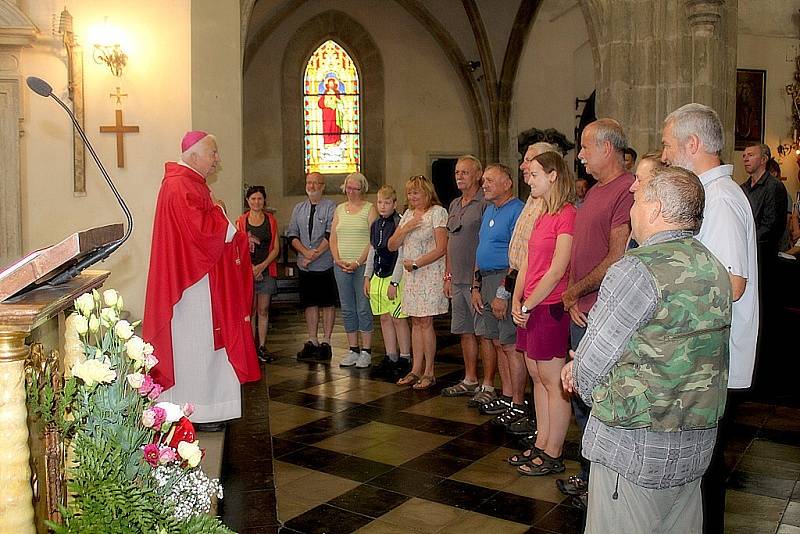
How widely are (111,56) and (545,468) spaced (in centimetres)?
471

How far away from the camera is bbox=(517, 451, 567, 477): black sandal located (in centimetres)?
454

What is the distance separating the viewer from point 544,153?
4.51 meters

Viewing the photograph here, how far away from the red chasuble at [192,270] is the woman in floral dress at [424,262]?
1.64 m

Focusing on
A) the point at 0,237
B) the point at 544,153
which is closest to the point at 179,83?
the point at 0,237

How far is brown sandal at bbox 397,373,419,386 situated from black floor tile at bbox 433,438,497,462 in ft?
4.92

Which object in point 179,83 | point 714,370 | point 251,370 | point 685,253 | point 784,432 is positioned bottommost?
point 784,432

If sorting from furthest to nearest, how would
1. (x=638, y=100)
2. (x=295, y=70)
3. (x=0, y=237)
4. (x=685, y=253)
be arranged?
(x=295, y=70) → (x=638, y=100) → (x=0, y=237) → (x=685, y=253)

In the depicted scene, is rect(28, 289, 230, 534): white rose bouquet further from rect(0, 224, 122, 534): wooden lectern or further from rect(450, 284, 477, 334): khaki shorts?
rect(450, 284, 477, 334): khaki shorts

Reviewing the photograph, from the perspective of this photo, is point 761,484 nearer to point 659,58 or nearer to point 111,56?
point 659,58

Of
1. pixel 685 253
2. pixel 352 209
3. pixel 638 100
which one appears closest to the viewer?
pixel 685 253

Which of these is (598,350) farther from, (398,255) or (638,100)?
(638,100)

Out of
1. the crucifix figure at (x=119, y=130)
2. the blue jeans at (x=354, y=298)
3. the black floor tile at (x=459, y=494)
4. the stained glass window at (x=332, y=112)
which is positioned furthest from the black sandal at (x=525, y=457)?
the stained glass window at (x=332, y=112)

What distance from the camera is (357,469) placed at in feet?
15.5

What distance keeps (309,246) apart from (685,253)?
5.57 metres
